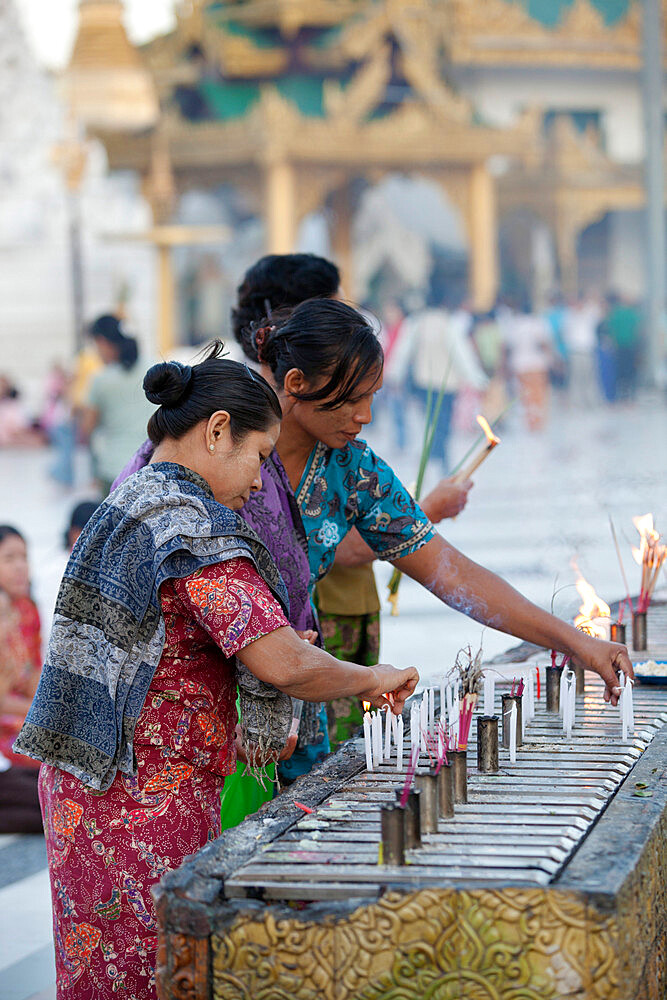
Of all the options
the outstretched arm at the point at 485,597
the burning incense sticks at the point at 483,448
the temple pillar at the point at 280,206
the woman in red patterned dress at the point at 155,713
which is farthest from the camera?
the temple pillar at the point at 280,206

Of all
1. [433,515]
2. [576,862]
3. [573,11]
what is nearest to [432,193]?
[573,11]

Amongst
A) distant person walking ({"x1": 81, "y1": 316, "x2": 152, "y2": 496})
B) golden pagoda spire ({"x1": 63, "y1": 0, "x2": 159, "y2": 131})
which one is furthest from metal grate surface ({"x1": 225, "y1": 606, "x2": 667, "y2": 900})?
golden pagoda spire ({"x1": 63, "y1": 0, "x2": 159, "y2": 131})

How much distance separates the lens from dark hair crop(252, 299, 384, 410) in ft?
7.97

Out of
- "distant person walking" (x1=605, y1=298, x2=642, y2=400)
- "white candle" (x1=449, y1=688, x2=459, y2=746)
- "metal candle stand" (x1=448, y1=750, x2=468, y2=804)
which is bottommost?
"metal candle stand" (x1=448, y1=750, x2=468, y2=804)

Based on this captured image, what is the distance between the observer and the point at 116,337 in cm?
590

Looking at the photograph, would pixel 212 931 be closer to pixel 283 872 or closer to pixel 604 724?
pixel 283 872

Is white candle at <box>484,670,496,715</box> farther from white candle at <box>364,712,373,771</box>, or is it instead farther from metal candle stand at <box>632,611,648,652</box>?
metal candle stand at <box>632,611,648,652</box>

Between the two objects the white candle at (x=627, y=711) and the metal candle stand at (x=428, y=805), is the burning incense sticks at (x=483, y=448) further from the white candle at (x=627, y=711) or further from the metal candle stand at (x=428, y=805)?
the metal candle stand at (x=428, y=805)

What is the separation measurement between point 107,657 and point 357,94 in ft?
55.7

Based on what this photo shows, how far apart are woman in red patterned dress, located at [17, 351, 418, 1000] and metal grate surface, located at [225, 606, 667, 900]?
21 cm

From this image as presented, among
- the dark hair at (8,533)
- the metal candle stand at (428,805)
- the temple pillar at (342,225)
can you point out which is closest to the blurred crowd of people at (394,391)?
the dark hair at (8,533)

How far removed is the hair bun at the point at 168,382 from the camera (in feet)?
6.68

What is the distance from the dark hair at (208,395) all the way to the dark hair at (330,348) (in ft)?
1.19

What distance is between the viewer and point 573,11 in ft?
72.3
